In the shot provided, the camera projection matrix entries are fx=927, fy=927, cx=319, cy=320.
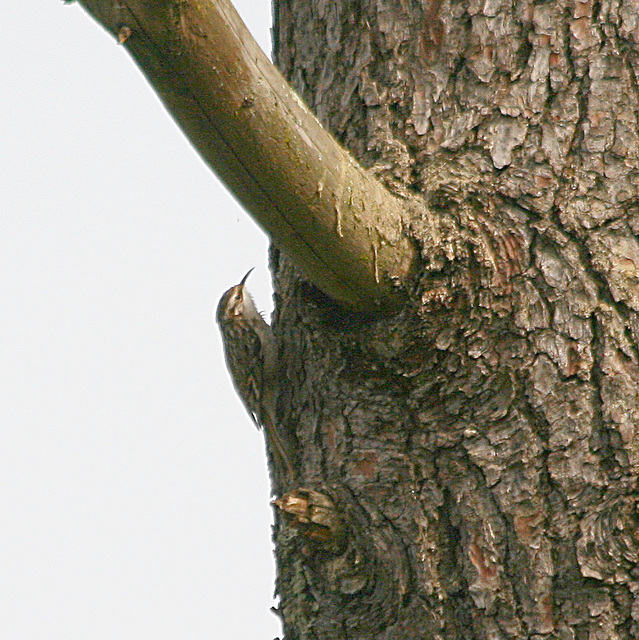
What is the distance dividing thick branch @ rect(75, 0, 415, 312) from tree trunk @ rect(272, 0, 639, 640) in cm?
10

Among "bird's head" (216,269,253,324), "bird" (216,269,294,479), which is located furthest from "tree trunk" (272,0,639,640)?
"bird's head" (216,269,253,324)

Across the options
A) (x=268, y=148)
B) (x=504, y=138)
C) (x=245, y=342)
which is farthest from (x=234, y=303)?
(x=268, y=148)

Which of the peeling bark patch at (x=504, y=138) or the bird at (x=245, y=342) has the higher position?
the bird at (x=245, y=342)

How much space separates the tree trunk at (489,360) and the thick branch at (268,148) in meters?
0.10

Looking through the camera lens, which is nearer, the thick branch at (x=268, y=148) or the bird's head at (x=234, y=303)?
the thick branch at (x=268, y=148)

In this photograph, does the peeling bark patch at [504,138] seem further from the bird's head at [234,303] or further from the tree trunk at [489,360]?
the bird's head at [234,303]

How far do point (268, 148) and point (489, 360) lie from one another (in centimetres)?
59

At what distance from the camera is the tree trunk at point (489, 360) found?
5.46ft

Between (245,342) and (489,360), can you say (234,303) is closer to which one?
(245,342)

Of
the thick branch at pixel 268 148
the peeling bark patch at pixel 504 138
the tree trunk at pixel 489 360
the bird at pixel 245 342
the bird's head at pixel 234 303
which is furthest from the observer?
the bird's head at pixel 234 303

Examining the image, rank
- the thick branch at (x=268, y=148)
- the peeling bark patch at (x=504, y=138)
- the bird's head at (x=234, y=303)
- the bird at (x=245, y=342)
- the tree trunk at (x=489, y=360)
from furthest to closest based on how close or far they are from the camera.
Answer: the bird's head at (x=234, y=303) < the bird at (x=245, y=342) < the peeling bark patch at (x=504, y=138) < the tree trunk at (x=489, y=360) < the thick branch at (x=268, y=148)

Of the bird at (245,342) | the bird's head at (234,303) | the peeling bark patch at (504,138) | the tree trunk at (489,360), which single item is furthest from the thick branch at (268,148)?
the bird's head at (234,303)

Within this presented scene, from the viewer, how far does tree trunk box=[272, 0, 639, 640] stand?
65.5 inches

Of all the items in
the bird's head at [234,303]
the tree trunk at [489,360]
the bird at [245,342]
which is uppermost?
the bird's head at [234,303]
